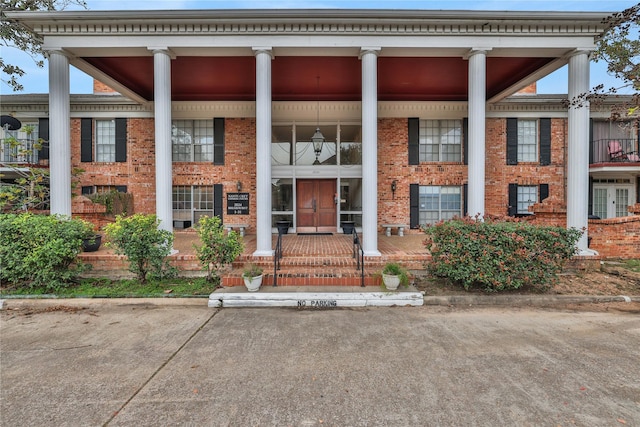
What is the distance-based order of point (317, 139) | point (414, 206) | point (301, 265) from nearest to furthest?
point (301, 265), point (317, 139), point (414, 206)

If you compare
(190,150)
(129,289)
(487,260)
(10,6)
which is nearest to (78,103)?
(10,6)

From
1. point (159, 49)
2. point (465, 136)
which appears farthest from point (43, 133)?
point (465, 136)

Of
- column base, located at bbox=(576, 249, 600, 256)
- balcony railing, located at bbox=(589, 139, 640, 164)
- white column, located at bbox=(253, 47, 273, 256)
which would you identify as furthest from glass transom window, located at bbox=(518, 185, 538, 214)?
white column, located at bbox=(253, 47, 273, 256)

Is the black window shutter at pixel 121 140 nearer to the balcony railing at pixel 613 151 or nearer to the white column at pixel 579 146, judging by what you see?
the white column at pixel 579 146

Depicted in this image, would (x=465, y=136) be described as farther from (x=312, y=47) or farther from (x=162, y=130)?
(x=162, y=130)

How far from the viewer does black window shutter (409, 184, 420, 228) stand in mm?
11664

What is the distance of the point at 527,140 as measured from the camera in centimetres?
1177

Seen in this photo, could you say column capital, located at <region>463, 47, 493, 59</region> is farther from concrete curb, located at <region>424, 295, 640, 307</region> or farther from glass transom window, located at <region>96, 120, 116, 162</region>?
glass transom window, located at <region>96, 120, 116, 162</region>

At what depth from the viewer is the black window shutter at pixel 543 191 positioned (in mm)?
11555

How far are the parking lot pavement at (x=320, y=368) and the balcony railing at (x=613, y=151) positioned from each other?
10280 millimetres

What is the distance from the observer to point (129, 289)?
6176 millimetres

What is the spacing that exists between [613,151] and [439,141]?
7.05m

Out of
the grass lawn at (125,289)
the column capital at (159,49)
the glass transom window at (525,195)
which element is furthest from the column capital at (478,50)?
the grass lawn at (125,289)

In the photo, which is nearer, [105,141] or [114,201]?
[114,201]
